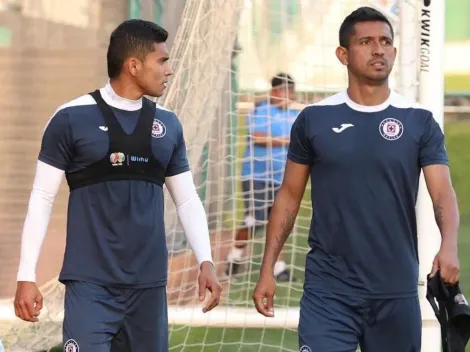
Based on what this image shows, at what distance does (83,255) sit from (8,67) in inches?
168

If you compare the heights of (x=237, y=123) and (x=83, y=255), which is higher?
(x=237, y=123)

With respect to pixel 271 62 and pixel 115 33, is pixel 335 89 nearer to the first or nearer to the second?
pixel 271 62

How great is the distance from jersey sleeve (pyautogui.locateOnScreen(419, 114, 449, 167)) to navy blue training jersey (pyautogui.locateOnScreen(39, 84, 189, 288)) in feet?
3.62

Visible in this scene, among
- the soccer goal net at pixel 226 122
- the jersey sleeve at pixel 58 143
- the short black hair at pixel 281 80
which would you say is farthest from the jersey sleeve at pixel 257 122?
the jersey sleeve at pixel 58 143

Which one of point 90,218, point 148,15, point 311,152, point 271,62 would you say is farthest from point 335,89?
point 90,218

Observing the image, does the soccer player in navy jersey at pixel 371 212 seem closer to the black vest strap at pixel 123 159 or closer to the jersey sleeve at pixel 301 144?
the jersey sleeve at pixel 301 144

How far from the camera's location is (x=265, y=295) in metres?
4.77

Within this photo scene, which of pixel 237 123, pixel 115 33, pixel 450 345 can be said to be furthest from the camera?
pixel 237 123

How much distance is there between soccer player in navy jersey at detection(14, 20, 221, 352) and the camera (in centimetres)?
455

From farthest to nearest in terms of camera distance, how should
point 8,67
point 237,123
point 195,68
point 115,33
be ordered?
1. point 8,67
2. point 237,123
3. point 195,68
4. point 115,33

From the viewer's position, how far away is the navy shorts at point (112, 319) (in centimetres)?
450

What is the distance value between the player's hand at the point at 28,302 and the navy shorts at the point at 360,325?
1.06m

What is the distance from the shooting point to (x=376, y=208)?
180 inches

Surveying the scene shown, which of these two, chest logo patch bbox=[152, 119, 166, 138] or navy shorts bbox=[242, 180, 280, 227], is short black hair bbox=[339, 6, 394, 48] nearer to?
chest logo patch bbox=[152, 119, 166, 138]
